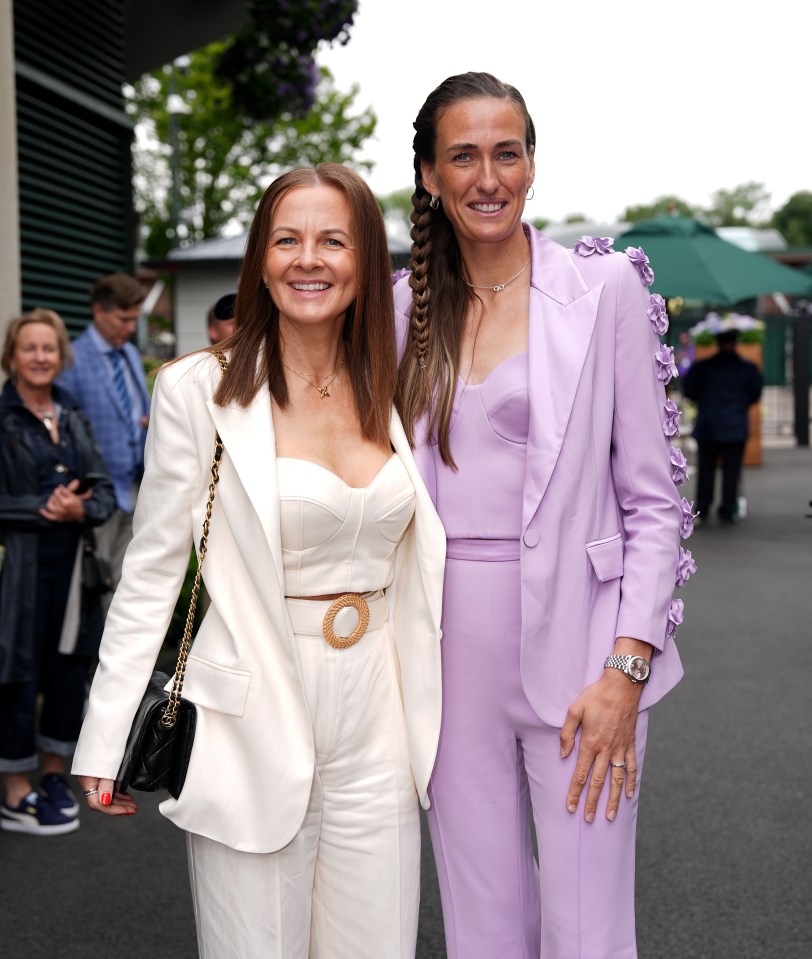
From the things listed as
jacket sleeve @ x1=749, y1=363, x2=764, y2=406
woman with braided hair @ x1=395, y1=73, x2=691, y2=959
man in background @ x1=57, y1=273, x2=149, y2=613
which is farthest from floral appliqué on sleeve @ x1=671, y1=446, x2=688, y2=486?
jacket sleeve @ x1=749, y1=363, x2=764, y2=406

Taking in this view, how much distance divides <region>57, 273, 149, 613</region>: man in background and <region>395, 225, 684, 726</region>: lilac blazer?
4272 mm

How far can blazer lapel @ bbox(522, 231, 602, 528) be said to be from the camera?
2598mm

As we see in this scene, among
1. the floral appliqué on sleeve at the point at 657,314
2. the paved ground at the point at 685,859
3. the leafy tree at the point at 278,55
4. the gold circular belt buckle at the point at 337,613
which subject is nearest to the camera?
the gold circular belt buckle at the point at 337,613

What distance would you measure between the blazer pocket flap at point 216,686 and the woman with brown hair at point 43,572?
2.76 metres

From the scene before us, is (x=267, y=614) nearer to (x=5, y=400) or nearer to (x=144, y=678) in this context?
(x=144, y=678)

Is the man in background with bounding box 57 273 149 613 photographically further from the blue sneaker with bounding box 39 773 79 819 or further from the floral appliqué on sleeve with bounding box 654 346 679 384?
the floral appliqué on sleeve with bounding box 654 346 679 384

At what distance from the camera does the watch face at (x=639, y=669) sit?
2.65 meters

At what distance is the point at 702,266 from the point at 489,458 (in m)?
10.7

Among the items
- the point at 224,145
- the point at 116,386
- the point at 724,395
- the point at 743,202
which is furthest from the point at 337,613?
the point at 743,202

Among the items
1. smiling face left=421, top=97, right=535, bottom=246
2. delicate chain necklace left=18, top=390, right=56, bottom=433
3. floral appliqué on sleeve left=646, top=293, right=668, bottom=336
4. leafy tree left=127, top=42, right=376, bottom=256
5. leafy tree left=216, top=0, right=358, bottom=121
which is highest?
leafy tree left=127, top=42, right=376, bottom=256

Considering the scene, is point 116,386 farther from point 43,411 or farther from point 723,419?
point 723,419

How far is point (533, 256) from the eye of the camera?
112 inches

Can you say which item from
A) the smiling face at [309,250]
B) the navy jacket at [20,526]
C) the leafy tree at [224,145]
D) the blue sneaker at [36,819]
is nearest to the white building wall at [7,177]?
the navy jacket at [20,526]

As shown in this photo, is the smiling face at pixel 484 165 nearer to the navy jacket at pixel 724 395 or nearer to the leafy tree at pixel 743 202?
the navy jacket at pixel 724 395
